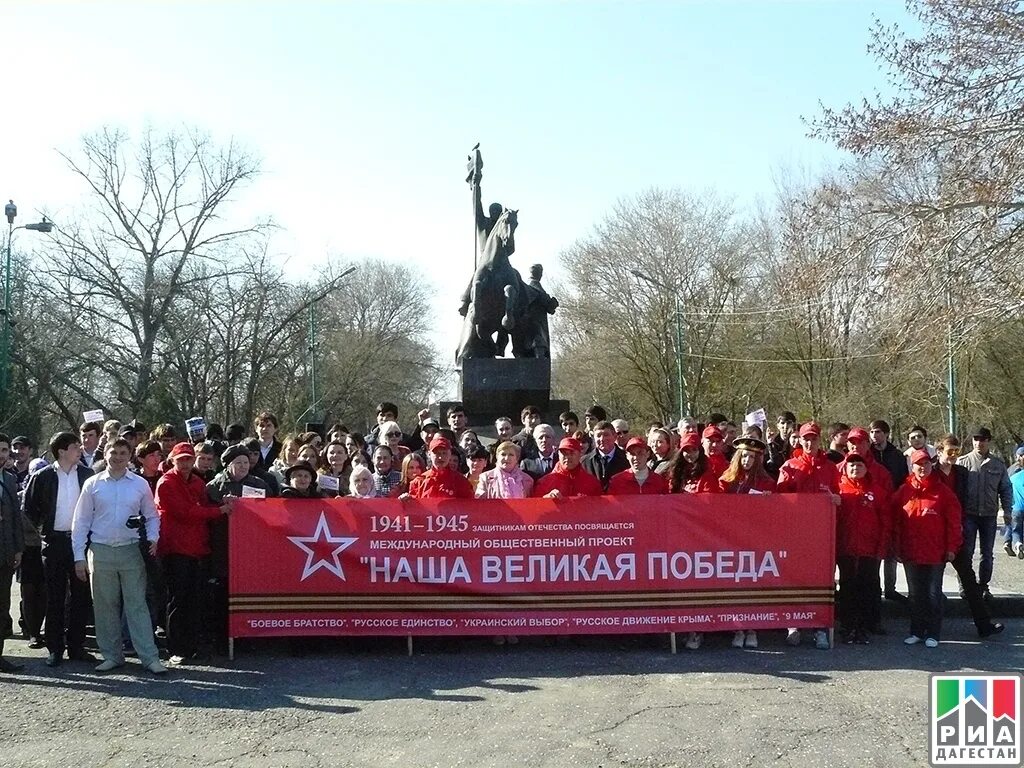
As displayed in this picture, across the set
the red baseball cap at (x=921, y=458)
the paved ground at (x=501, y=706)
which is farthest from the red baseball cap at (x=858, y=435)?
the paved ground at (x=501, y=706)

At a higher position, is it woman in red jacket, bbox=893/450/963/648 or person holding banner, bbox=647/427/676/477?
person holding banner, bbox=647/427/676/477

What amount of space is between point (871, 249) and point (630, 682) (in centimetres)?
1103

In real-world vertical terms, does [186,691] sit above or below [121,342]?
below

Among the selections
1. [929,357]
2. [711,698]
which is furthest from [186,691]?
[929,357]

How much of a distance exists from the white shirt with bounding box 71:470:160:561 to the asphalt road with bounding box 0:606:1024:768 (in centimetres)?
99

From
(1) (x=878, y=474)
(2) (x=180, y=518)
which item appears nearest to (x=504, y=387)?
(1) (x=878, y=474)

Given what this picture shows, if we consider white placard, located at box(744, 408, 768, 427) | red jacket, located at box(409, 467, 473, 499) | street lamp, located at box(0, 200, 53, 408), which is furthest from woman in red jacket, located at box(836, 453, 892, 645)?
street lamp, located at box(0, 200, 53, 408)

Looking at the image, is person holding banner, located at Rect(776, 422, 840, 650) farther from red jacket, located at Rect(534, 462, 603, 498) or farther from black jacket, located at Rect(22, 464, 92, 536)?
black jacket, located at Rect(22, 464, 92, 536)

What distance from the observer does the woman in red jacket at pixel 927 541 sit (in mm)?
7996

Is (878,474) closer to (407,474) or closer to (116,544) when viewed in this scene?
(407,474)

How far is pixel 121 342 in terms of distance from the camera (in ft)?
118

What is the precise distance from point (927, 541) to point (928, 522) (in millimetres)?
149

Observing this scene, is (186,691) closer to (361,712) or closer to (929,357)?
(361,712)

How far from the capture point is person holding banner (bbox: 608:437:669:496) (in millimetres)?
8336
